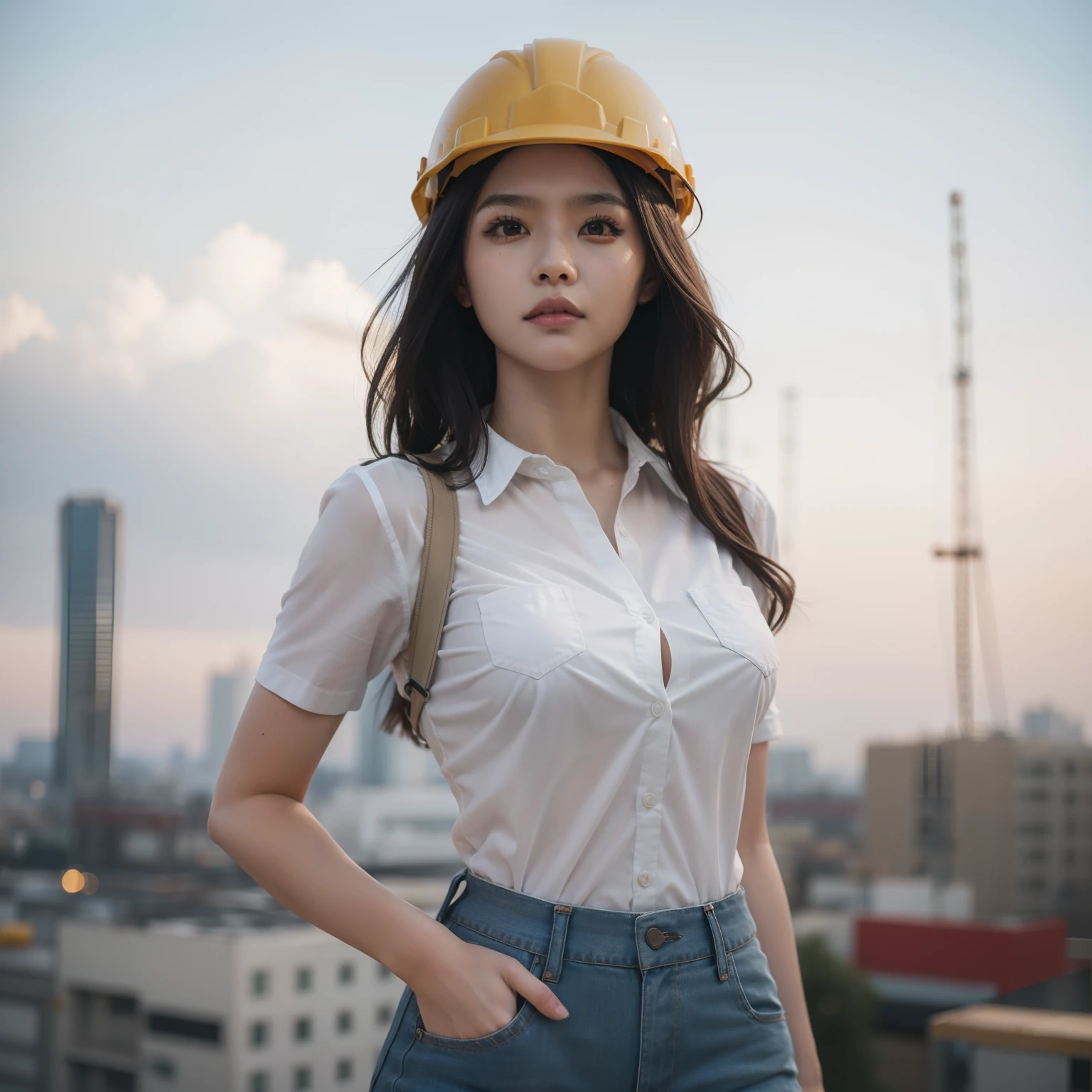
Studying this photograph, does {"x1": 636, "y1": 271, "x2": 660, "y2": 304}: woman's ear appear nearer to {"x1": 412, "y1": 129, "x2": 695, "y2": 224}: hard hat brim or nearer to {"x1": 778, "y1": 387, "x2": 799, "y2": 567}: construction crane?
{"x1": 412, "y1": 129, "x2": 695, "y2": 224}: hard hat brim

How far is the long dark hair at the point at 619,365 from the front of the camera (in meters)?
1.11

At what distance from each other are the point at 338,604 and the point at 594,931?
0.35 meters

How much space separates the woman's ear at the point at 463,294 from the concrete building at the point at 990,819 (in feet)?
20.9

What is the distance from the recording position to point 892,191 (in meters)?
5.15

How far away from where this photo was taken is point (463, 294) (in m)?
1.16

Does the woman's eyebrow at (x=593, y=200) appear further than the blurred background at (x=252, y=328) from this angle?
No

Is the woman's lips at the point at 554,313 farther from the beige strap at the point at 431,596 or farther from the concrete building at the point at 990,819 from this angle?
the concrete building at the point at 990,819

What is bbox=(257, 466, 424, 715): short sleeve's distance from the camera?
98 centimetres

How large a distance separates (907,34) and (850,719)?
3893 mm

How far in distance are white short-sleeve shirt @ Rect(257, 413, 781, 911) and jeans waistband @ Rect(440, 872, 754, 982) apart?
0.05ft

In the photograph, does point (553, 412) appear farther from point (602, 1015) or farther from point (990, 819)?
point (990, 819)

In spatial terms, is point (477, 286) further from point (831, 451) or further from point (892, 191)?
point (831, 451)

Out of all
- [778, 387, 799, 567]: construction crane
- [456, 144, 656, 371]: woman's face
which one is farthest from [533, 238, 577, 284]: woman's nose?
[778, 387, 799, 567]: construction crane

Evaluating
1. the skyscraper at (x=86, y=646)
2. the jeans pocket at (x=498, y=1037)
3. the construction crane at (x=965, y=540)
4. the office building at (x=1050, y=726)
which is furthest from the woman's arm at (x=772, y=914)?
the office building at (x=1050, y=726)
